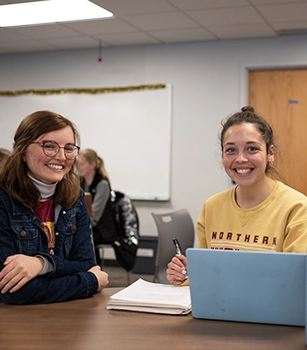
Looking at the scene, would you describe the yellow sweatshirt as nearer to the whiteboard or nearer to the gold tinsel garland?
the whiteboard

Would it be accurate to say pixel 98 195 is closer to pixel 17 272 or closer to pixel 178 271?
pixel 178 271

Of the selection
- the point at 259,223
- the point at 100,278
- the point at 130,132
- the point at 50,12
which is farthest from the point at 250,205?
the point at 130,132

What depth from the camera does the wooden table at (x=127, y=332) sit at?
4.47ft

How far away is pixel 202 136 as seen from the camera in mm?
6027

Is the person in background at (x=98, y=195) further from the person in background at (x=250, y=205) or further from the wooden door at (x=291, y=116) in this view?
the person in background at (x=250, y=205)

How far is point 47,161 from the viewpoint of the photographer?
6.45ft

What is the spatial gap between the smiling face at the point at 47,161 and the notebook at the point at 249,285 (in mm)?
686

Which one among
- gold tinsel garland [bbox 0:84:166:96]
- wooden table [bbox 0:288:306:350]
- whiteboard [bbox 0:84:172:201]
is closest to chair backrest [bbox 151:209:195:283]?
wooden table [bbox 0:288:306:350]

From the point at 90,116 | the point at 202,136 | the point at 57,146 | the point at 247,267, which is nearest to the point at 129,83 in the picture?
the point at 90,116

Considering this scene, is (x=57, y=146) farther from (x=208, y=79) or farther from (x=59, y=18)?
(x=208, y=79)

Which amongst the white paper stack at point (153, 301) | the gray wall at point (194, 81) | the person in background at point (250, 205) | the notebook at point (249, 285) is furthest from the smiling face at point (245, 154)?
the gray wall at point (194, 81)

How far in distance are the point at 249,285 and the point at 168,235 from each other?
86.5 inches

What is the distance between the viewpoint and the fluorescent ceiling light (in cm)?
473

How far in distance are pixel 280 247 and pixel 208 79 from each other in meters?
4.23
